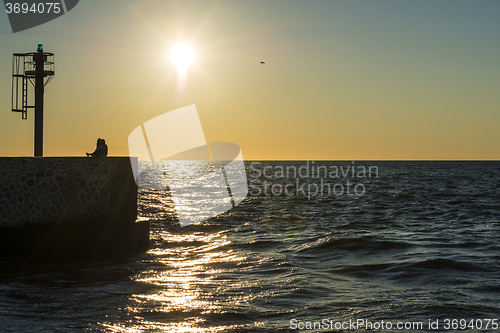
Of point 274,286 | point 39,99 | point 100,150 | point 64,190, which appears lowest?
point 274,286

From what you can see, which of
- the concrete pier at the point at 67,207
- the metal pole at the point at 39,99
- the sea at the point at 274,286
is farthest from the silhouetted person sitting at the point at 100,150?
the metal pole at the point at 39,99

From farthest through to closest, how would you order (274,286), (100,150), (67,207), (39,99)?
1. (39,99)
2. (100,150)
3. (67,207)
4. (274,286)

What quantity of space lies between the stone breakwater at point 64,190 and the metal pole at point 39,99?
6.26m

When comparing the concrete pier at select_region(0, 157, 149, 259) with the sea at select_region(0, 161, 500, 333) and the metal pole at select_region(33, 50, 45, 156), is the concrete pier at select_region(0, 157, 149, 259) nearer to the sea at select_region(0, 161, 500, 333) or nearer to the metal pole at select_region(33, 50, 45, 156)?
the sea at select_region(0, 161, 500, 333)

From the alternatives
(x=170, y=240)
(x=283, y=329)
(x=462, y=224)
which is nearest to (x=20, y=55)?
(x=170, y=240)

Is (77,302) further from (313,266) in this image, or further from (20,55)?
(20,55)

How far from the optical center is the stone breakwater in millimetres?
14828

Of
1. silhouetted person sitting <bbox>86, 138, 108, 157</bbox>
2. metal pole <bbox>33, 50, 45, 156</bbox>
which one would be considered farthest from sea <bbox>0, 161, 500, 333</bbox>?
metal pole <bbox>33, 50, 45, 156</bbox>

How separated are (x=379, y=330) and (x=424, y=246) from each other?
10249mm

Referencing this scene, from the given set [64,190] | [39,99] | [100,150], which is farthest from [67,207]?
[39,99]

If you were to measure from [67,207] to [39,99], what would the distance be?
7.82m

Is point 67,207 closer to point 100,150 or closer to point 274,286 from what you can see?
point 100,150

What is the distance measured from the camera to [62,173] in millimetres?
15555

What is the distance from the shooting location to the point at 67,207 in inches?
609
